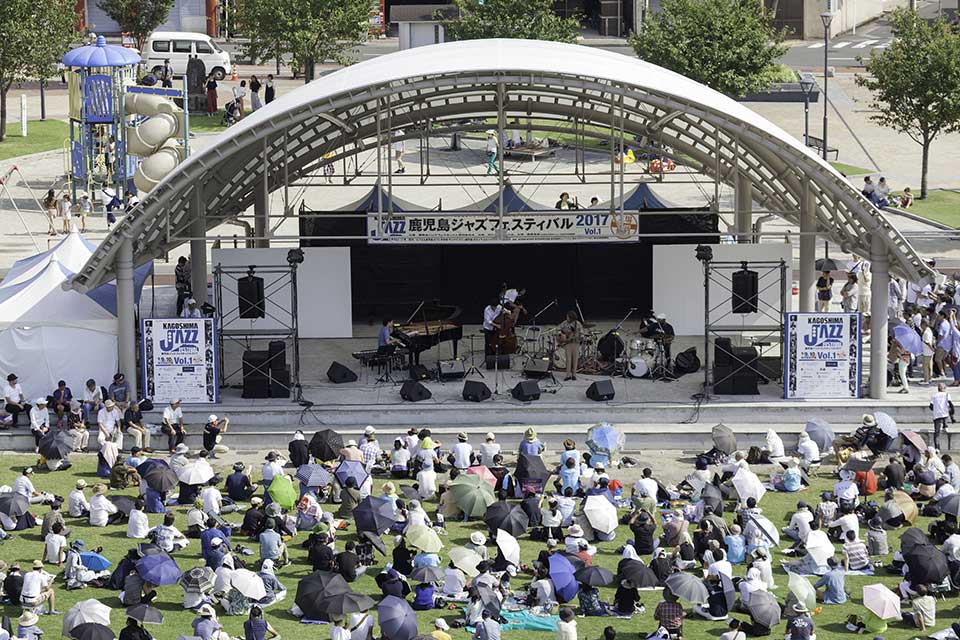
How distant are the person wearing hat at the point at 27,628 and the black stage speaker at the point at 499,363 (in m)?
15.7

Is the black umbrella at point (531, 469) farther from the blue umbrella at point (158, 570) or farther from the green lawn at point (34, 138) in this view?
the green lawn at point (34, 138)

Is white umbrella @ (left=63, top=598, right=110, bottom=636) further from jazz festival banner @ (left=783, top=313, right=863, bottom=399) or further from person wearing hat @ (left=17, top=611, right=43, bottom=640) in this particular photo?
jazz festival banner @ (left=783, top=313, right=863, bottom=399)

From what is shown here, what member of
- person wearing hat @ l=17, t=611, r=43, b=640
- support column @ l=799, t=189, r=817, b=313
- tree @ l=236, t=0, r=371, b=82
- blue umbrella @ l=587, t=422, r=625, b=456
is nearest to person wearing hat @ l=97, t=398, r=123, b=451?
blue umbrella @ l=587, t=422, r=625, b=456

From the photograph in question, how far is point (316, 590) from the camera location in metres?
25.9

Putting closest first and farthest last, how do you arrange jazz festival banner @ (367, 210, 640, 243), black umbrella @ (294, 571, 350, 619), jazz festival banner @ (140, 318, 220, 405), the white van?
black umbrella @ (294, 571, 350, 619) → jazz festival banner @ (140, 318, 220, 405) → jazz festival banner @ (367, 210, 640, 243) → the white van

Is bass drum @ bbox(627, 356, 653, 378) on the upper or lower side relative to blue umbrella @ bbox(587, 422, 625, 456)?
upper

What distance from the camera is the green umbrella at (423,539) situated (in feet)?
91.8

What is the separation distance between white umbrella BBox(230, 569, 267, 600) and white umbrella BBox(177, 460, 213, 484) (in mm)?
5137

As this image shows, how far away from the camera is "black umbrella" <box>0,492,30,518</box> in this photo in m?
30.2

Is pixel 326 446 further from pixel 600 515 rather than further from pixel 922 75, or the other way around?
pixel 922 75

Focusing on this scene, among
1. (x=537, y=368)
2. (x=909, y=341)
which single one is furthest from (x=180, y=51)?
(x=909, y=341)

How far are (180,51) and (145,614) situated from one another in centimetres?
5018

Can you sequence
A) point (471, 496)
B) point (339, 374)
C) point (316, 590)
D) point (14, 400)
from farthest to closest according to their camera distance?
1. point (339, 374)
2. point (14, 400)
3. point (471, 496)
4. point (316, 590)

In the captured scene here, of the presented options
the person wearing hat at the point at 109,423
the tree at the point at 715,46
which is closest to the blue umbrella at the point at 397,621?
the person wearing hat at the point at 109,423
